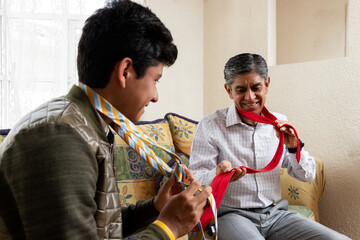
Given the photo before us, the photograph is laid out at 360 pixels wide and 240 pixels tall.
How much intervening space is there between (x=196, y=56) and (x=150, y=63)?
2568mm

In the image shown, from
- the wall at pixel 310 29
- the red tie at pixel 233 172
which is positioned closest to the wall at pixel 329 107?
the wall at pixel 310 29

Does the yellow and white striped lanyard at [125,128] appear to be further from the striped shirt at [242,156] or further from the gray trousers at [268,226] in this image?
the striped shirt at [242,156]

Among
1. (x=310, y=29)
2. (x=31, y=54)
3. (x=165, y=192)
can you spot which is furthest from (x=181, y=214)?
(x=310, y=29)


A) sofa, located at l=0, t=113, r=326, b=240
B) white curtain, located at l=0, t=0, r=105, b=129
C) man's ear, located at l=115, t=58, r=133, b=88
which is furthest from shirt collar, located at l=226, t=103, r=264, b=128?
white curtain, located at l=0, t=0, r=105, b=129

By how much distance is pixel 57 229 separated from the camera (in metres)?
0.70

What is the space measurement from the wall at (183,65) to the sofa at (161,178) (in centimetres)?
93

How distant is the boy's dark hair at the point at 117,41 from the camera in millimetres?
916

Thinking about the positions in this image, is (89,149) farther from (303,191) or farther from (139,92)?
(303,191)

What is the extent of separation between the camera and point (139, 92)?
98 centimetres

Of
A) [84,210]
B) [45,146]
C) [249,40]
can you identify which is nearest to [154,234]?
[84,210]

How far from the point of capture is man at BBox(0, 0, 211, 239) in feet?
2.31

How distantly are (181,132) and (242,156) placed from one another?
0.67 m

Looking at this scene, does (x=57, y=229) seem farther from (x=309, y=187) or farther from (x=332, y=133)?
(x=332, y=133)

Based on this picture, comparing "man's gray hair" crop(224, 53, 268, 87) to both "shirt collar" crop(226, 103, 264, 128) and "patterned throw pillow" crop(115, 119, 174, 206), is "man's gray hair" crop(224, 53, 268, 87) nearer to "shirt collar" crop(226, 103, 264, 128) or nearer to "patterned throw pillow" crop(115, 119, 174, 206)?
"shirt collar" crop(226, 103, 264, 128)
